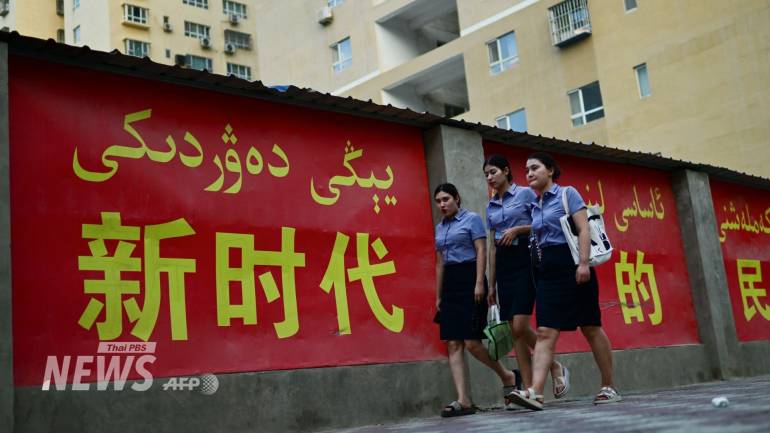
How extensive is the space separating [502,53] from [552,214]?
68.1ft

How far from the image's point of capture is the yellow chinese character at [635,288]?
1008 cm

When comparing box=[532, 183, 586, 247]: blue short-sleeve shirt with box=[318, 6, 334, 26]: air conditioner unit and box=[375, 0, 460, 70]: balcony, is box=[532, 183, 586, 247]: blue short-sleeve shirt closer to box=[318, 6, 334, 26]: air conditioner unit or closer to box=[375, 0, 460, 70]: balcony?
box=[375, 0, 460, 70]: balcony

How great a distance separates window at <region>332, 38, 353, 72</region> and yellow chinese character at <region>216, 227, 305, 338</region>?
24.4 metres

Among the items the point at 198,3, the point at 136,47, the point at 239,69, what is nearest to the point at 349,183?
the point at 136,47

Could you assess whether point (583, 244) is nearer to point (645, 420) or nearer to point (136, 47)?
point (645, 420)

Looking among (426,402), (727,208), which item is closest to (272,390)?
(426,402)

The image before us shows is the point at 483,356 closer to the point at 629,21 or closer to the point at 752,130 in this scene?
the point at 752,130

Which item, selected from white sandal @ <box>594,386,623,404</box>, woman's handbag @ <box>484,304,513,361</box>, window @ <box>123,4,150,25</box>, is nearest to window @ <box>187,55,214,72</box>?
window @ <box>123,4,150,25</box>

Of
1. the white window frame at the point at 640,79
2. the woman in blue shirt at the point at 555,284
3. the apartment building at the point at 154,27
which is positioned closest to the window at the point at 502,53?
the white window frame at the point at 640,79

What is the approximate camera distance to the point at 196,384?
5996 millimetres

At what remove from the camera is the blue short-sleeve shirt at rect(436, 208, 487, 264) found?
686cm

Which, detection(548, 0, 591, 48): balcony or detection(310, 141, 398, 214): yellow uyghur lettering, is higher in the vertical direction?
detection(548, 0, 591, 48): balcony

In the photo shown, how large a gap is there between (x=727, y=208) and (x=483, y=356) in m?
6.85

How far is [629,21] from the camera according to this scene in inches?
895
